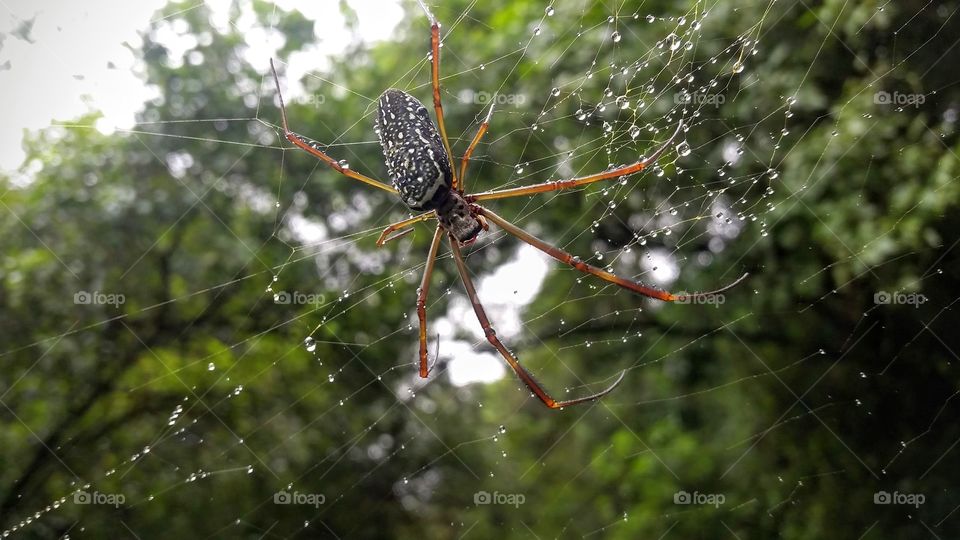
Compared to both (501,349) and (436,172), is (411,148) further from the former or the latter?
(501,349)

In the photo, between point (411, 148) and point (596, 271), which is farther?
point (596, 271)

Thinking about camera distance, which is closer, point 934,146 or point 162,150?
point 934,146

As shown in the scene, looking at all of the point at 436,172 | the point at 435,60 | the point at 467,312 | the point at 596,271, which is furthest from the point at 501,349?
the point at 467,312

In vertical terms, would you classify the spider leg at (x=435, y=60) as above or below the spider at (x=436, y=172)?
above

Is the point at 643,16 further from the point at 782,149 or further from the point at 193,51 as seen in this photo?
the point at 193,51

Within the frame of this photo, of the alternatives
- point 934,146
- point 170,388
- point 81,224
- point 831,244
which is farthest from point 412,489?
point 934,146

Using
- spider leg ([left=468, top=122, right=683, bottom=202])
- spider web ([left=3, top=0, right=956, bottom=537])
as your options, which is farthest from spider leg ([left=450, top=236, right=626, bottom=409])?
spider web ([left=3, top=0, right=956, bottom=537])

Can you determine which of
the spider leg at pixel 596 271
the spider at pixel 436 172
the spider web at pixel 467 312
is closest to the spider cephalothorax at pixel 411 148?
the spider at pixel 436 172

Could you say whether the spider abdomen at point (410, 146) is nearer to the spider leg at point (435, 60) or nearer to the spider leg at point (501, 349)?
the spider leg at point (435, 60)

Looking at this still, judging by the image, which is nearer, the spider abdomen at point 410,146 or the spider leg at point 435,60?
Result: the spider leg at point 435,60
